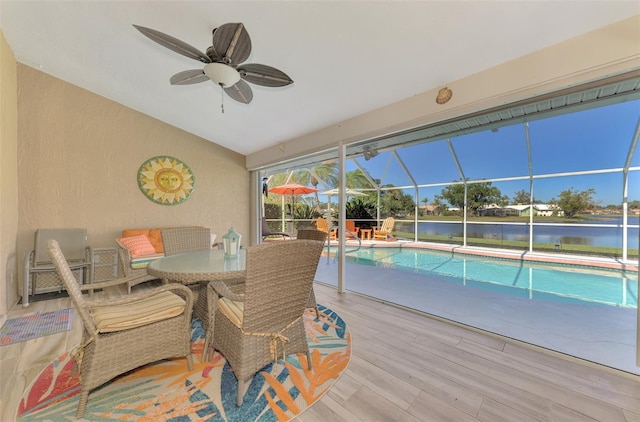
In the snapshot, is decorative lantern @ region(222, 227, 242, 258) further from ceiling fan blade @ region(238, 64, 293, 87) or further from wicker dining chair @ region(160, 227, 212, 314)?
ceiling fan blade @ region(238, 64, 293, 87)

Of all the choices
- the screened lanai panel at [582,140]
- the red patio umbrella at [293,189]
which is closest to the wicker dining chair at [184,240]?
the red patio umbrella at [293,189]

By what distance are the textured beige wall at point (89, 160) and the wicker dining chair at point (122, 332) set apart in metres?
3.18

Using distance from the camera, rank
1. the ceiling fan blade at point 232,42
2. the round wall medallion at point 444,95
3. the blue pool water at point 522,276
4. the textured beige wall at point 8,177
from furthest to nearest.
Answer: the blue pool water at point 522,276, the textured beige wall at point 8,177, the round wall medallion at point 444,95, the ceiling fan blade at point 232,42

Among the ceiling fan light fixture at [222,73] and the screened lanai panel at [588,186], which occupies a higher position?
the ceiling fan light fixture at [222,73]

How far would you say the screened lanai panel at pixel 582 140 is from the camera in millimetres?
4574

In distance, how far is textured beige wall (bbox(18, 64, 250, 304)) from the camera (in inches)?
138

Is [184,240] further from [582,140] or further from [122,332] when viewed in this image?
[582,140]

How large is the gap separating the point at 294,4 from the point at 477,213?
6.53 meters

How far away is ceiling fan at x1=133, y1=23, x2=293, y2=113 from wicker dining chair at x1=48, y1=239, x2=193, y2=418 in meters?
1.45

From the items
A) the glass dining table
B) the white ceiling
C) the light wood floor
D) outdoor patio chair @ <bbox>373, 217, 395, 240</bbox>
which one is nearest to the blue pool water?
outdoor patio chair @ <bbox>373, 217, 395, 240</bbox>

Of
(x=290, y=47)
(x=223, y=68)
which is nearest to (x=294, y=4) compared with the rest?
(x=290, y=47)

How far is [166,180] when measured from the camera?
15.1ft

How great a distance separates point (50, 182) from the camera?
3643 mm

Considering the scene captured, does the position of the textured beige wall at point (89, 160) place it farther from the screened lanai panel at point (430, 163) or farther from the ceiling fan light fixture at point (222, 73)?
the screened lanai panel at point (430, 163)
